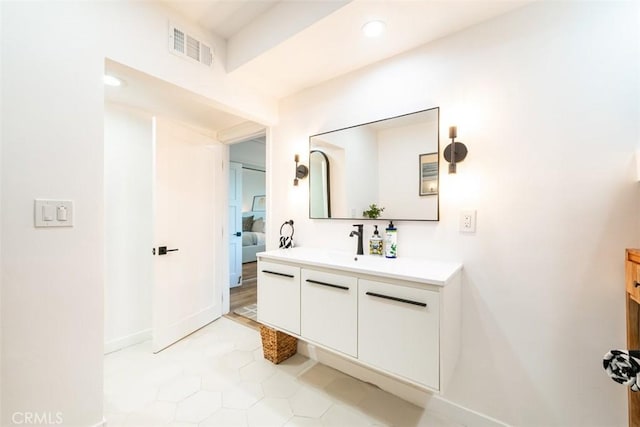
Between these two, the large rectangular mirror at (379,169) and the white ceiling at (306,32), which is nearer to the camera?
the white ceiling at (306,32)

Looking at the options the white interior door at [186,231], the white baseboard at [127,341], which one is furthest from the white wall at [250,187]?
the white baseboard at [127,341]

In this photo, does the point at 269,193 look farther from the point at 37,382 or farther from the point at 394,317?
the point at 37,382

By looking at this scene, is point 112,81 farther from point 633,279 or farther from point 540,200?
point 633,279

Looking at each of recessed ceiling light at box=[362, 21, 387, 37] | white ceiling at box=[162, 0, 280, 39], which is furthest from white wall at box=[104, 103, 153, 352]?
recessed ceiling light at box=[362, 21, 387, 37]

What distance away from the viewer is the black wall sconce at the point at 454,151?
1520 mm

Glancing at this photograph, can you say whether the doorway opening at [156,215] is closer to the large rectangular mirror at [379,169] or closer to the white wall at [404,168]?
the large rectangular mirror at [379,169]

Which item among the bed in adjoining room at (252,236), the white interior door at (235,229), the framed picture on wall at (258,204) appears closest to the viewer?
the white interior door at (235,229)

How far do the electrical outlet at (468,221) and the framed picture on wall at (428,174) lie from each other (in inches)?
8.4

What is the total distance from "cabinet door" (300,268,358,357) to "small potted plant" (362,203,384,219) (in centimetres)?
56

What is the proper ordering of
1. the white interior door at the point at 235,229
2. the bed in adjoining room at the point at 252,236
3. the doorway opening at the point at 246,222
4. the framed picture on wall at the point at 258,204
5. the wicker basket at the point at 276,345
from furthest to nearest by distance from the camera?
the framed picture on wall at the point at 258,204 → the bed in adjoining room at the point at 252,236 → the white interior door at the point at 235,229 → the doorway opening at the point at 246,222 → the wicker basket at the point at 276,345

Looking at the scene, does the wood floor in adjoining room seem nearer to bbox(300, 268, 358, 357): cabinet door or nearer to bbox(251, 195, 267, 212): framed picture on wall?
bbox(300, 268, 358, 357): cabinet door

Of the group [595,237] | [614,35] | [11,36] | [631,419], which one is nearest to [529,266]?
[595,237]

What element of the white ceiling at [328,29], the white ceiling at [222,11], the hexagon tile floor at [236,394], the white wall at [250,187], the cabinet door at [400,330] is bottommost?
the hexagon tile floor at [236,394]

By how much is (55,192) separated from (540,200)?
241 cm
